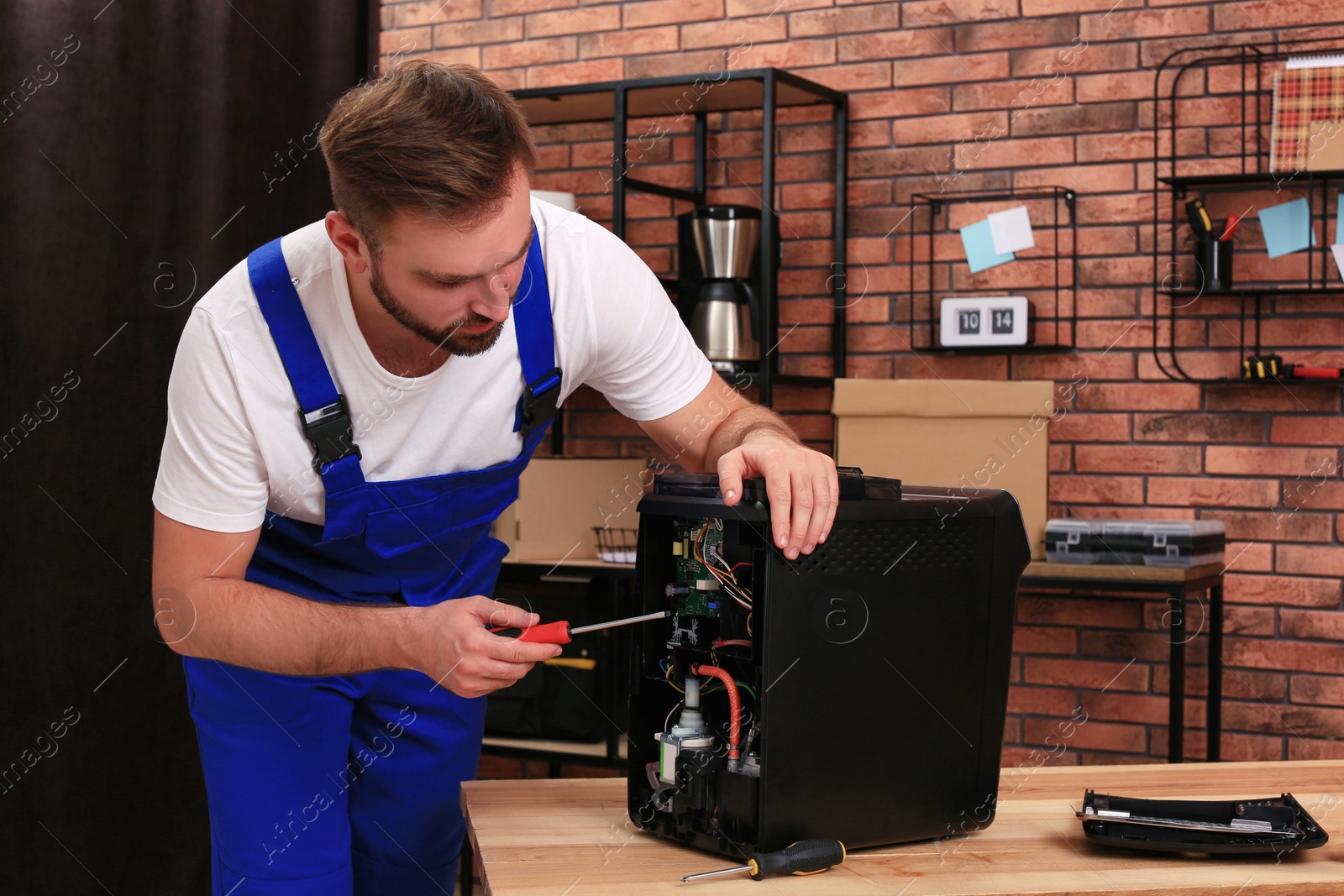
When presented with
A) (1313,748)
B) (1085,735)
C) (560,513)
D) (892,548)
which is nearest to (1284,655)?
(1313,748)

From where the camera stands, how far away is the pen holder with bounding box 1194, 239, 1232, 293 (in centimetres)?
254

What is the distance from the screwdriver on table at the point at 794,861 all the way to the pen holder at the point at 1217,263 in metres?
1.98

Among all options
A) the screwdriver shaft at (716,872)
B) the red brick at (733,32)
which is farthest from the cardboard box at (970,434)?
the screwdriver shaft at (716,872)

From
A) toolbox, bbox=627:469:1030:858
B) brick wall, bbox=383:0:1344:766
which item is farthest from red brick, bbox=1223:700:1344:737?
toolbox, bbox=627:469:1030:858

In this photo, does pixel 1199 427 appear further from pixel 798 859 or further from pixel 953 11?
pixel 798 859

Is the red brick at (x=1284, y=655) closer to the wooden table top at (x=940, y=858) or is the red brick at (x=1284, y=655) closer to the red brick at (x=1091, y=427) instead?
the red brick at (x=1091, y=427)

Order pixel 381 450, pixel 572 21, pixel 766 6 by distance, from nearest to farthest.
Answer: pixel 381 450 < pixel 766 6 < pixel 572 21

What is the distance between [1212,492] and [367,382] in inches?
80.6

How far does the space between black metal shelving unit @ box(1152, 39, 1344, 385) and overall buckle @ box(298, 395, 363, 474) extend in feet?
6.50

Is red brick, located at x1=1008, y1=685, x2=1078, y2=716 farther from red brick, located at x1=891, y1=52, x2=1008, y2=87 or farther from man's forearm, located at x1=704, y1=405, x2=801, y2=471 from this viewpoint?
man's forearm, located at x1=704, y1=405, x2=801, y2=471

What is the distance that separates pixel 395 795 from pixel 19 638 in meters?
0.94

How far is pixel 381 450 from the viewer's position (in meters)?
1.38

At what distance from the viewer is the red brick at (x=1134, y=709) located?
2684 mm

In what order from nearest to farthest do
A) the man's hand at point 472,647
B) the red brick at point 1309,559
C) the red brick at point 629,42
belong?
the man's hand at point 472,647 < the red brick at point 1309,559 < the red brick at point 629,42
